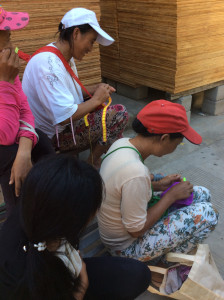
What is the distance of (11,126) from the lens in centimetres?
160

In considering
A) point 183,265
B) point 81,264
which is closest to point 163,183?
point 183,265

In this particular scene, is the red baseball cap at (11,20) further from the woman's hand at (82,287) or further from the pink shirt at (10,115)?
the woman's hand at (82,287)

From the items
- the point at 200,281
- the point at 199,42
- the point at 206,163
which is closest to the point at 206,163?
the point at 206,163

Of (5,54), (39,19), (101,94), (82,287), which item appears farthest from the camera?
(39,19)

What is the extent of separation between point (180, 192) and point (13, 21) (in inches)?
53.7

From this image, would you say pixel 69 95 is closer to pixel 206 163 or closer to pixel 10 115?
pixel 10 115

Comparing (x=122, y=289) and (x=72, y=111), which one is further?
(x=72, y=111)

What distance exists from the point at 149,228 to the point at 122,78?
2.85m

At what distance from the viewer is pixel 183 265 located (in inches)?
66.9

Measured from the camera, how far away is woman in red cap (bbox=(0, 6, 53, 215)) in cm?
153

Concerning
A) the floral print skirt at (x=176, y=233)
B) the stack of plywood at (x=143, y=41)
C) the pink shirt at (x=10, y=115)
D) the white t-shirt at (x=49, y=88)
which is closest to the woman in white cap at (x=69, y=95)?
the white t-shirt at (x=49, y=88)

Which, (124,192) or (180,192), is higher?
(124,192)

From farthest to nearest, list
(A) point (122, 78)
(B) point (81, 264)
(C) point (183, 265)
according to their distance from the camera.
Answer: (A) point (122, 78), (C) point (183, 265), (B) point (81, 264)

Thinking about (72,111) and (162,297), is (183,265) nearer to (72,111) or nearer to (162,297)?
(162,297)
